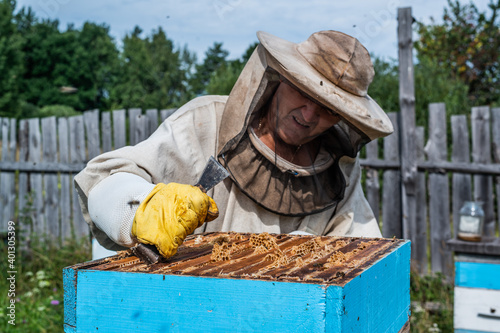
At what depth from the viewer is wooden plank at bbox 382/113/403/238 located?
15.4 feet

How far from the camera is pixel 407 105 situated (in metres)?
4.58

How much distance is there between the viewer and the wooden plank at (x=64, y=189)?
5.79 metres

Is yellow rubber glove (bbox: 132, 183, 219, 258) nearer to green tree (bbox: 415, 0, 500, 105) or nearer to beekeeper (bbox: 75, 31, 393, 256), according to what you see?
beekeeper (bbox: 75, 31, 393, 256)

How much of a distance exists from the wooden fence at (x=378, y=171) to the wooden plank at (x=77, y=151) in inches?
0.5

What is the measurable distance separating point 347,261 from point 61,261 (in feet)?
15.5

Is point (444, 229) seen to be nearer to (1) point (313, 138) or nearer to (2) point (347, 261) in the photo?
(1) point (313, 138)

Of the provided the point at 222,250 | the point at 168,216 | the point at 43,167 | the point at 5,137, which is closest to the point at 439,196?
the point at 222,250

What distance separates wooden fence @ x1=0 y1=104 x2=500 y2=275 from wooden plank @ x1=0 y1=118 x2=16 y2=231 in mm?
13

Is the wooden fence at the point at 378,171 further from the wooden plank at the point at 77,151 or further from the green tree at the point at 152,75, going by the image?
the green tree at the point at 152,75

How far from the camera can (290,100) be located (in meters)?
1.91

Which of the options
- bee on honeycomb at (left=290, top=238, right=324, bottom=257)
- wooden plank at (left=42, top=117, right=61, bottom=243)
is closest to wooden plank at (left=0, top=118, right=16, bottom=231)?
wooden plank at (left=42, top=117, right=61, bottom=243)

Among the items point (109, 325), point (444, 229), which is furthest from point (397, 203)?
point (109, 325)

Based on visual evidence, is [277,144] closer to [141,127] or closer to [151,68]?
[141,127]

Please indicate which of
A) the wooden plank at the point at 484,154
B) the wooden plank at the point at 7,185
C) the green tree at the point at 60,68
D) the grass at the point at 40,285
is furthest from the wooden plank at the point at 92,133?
the green tree at the point at 60,68
